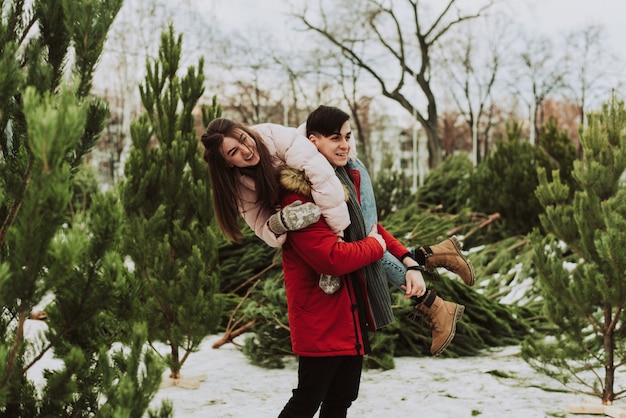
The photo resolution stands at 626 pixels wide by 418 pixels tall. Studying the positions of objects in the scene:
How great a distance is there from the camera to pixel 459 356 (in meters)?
5.74

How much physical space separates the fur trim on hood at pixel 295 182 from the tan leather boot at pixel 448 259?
724 millimetres

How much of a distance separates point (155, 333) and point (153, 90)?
181cm

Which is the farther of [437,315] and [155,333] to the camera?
[155,333]

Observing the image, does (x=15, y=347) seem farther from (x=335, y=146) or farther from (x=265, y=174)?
(x=335, y=146)

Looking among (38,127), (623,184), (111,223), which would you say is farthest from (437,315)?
(623,184)

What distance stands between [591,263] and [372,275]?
2201 millimetres

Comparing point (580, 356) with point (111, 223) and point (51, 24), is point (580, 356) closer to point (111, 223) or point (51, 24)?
point (111, 223)

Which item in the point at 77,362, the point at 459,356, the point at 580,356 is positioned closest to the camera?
the point at 77,362

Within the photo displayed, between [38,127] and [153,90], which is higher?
[153,90]

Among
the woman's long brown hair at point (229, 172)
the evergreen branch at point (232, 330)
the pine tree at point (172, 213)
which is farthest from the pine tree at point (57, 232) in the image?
the evergreen branch at point (232, 330)

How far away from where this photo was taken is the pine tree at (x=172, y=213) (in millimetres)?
4617

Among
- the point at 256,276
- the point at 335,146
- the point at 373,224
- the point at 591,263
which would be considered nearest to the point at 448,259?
the point at 373,224

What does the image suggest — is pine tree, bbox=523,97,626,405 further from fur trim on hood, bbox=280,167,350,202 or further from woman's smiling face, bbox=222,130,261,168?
woman's smiling face, bbox=222,130,261,168

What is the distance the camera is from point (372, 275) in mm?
2674
